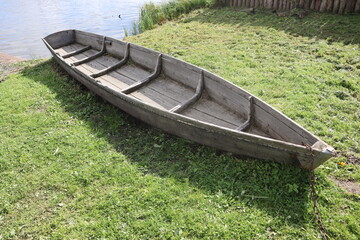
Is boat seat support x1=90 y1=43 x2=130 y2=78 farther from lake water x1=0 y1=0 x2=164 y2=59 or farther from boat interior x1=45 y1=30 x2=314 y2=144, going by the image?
lake water x1=0 y1=0 x2=164 y2=59

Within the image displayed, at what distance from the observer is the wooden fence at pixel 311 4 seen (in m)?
10.2

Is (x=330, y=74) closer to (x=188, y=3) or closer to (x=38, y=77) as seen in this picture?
(x=38, y=77)

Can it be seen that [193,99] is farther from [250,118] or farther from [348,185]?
[348,185]

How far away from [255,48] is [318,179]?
5981 millimetres

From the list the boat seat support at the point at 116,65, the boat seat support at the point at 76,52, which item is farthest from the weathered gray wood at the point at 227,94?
the boat seat support at the point at 76,52

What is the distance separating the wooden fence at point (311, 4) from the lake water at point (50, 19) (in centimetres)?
654

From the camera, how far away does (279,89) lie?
653cm

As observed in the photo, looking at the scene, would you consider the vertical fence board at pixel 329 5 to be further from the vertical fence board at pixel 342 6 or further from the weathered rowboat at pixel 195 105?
the weathered rowboat at pixel 195 105

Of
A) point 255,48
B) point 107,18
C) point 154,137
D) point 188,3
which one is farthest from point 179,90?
point 107,18

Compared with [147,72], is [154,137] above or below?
below

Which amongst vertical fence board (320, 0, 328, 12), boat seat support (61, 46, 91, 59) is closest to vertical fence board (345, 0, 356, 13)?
vertical fence board (320, 0, 328, 12)

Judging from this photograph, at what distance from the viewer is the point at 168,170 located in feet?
15.2

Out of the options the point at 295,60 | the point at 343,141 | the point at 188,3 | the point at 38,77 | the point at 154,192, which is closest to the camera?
the point at 154,192

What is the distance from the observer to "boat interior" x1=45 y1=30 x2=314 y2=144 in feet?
15.6
